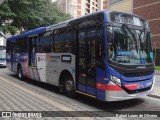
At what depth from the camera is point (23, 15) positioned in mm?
28281

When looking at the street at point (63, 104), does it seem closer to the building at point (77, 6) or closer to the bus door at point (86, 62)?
the bus door at point (86, 62)

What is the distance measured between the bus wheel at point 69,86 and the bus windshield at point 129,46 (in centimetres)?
252

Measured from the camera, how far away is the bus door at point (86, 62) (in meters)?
7.91

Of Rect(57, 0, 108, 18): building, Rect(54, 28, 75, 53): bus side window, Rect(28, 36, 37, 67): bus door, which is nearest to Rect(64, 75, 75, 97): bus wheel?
Rect(54, 28, 75, 53): bus side window

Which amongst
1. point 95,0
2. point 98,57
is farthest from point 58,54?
point 95,0

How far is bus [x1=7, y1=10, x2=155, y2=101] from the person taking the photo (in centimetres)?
736

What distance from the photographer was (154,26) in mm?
40125

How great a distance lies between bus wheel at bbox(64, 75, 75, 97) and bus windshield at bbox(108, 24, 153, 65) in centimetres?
252

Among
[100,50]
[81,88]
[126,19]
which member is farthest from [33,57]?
[126,19]

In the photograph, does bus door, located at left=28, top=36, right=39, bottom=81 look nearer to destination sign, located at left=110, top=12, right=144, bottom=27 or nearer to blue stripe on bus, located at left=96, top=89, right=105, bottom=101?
blue stripe on bus, located at left=96, top=89, right=105, bottom=101

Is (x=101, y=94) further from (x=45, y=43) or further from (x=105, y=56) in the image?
(x=45, y=43)

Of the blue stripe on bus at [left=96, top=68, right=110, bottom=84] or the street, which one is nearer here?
the blue stripe on bus at [left=96, top=68, right=110, bottom=84]

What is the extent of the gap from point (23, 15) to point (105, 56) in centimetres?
2268

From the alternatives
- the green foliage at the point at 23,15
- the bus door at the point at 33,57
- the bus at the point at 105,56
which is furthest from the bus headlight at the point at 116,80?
the green foliage at the point at 23,15
